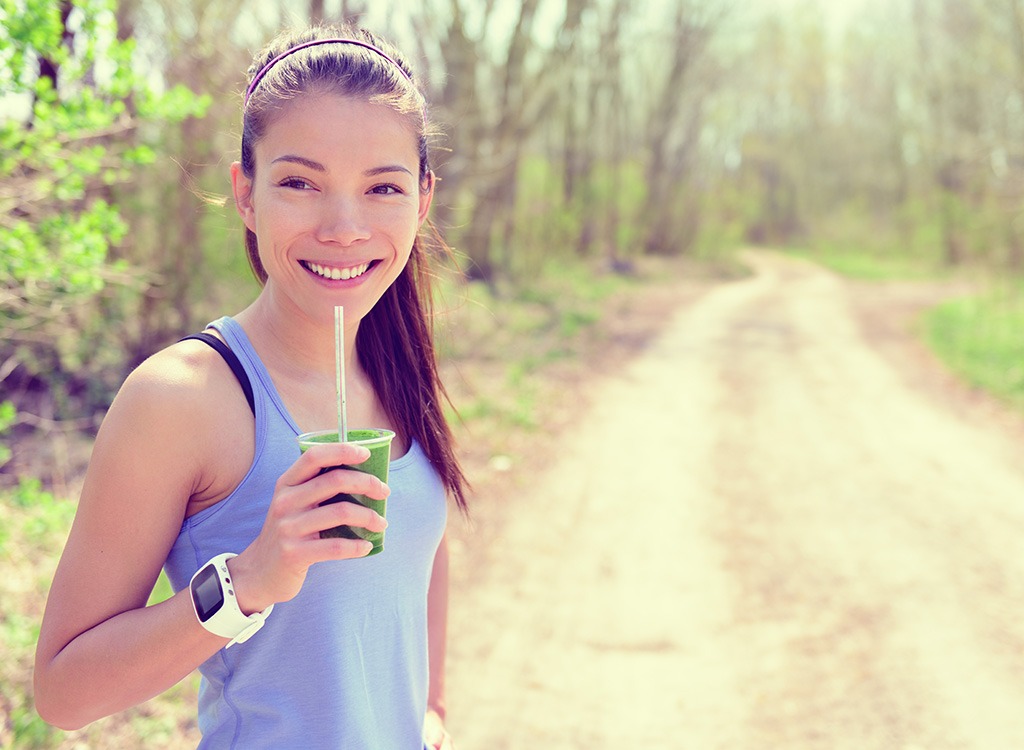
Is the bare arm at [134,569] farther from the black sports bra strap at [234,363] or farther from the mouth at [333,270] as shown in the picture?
the mouth at [333,270]

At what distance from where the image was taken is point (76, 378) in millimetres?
6762

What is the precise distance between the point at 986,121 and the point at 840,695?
2909 centimetres

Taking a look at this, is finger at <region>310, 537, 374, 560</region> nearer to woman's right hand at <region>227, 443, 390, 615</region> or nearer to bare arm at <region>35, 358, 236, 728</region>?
woman's right hand at <region>227, 443, 390, 615</region>

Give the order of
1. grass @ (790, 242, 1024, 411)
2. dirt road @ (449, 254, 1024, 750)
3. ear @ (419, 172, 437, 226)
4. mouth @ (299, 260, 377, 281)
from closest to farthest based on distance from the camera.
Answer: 1. mouth @ (299, 260, 377, 281)
2. ear @ (419, 172, 437, 226)
3. dirt road @ (449, 254, 1024, 750)
4. grass @ (790, 242, 1024, 411)

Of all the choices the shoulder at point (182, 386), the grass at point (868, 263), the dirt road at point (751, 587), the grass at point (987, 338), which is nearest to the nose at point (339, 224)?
the shoulder at point (182, 386)

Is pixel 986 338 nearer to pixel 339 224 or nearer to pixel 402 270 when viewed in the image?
pixel 402 270

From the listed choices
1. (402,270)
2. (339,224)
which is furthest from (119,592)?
(402,270)

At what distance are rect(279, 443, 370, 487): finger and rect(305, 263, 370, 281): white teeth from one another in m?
0.42

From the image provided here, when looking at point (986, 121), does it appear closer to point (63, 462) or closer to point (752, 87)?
point (752, 87)

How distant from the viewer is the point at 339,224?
1392 millimetres

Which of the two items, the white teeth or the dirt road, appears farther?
the dirt road

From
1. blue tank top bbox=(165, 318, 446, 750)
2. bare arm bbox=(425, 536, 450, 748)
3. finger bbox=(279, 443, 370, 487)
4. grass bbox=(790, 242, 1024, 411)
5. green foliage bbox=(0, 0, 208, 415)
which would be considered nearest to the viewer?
finger bbox=(279, 443, 370, 487)

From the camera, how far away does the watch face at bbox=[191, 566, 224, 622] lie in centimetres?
116

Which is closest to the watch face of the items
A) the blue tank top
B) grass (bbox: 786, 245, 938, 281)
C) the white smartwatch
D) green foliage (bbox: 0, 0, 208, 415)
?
the white smartwatch
